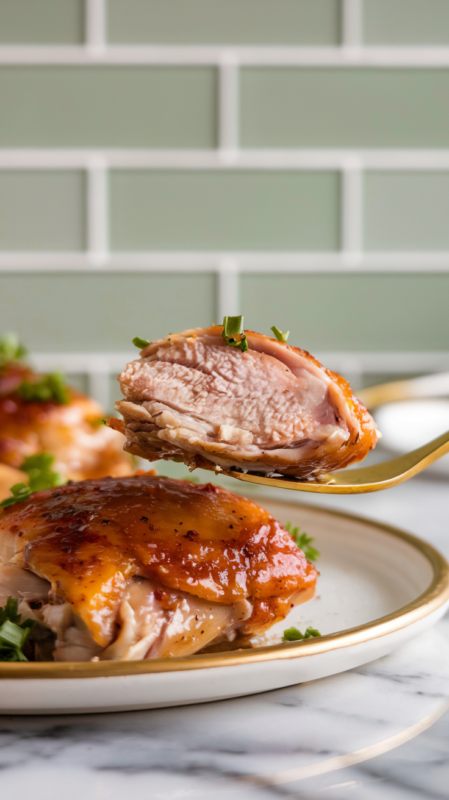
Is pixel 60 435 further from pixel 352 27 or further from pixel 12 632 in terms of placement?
pixel 352 27

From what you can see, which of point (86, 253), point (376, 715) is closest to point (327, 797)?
point (376, 715)

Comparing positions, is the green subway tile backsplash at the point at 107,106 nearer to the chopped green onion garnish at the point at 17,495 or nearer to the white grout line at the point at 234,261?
the white grout line at the point at 234,261

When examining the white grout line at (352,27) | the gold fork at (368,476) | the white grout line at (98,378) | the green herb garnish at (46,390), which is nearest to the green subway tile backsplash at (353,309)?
the white grout line at (98,378)

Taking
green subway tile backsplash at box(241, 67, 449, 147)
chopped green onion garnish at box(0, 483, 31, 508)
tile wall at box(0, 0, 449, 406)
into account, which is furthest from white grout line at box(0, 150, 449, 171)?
chopped green onion garnish at box(0, 483, 31, 508)

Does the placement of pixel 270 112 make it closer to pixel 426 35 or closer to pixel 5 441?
pixel 426 35

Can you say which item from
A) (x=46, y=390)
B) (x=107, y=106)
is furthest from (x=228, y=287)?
(x=46, y=390)

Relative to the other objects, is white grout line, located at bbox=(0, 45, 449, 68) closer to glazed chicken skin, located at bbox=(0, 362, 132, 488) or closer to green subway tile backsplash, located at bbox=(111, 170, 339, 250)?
green subway tile backsplash, located at bbox=(111, 170, 339, 250)
